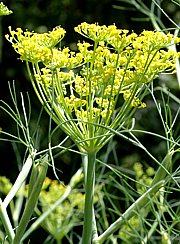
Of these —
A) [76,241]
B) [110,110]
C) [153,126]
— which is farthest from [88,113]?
[76,241]

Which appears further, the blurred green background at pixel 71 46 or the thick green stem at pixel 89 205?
the blurred green background at pixel 71 46

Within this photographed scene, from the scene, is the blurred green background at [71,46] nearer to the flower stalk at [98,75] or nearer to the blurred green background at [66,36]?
the blurred green background at [66,36]

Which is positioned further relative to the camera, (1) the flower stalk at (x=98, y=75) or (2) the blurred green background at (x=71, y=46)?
(2) the blurred green background at (x=71, y=46)

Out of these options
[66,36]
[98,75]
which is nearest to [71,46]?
[66,36]

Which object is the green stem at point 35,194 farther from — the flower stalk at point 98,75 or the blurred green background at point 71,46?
the blurred green background at point 71,46

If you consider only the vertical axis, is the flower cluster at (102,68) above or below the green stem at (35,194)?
above

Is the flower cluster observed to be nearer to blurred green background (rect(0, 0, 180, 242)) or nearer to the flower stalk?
the flower stalk

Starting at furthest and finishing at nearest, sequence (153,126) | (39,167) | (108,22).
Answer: (108,22) → (153,126) → (39,167)

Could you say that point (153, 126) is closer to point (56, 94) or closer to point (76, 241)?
point (76, 241)

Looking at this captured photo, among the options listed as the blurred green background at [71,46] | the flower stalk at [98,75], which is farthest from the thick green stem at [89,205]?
the blurred green background at [71,46]

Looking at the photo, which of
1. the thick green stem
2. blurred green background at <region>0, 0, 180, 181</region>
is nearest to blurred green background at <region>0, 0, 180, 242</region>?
blurred green background at <region>0, 0, 180, 181</region>

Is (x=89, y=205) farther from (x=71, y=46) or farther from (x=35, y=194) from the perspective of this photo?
(x=71, y=46)
